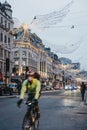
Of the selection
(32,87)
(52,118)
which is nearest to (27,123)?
(32,87)

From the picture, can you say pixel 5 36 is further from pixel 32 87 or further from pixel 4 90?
pixel 32 87

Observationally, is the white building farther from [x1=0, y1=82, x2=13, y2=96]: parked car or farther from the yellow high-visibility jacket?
the yellow high-visibility jacket

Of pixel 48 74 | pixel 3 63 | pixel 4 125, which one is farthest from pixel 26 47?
pixel 4 125

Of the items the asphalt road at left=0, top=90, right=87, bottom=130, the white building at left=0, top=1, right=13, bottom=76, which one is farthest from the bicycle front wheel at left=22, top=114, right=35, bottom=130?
the white building at left=0, top=1, right=13, bottom=76

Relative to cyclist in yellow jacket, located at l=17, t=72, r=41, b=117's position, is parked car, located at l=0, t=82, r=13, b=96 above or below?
above

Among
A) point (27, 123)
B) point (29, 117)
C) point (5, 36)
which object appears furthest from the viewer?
point (5, 36)

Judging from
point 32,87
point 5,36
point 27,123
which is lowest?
point 27,123

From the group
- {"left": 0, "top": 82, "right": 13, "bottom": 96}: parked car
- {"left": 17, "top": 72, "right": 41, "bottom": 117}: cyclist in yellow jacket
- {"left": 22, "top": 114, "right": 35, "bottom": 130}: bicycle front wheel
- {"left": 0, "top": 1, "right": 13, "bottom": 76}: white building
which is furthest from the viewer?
{"left": 0, "top": 1, "right": 13, "bottom": 76}: white building

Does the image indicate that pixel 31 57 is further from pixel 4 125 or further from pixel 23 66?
pixel 4 125

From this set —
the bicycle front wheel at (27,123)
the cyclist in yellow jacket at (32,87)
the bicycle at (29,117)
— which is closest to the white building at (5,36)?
the cyclist in yellow jacket at (32,87)

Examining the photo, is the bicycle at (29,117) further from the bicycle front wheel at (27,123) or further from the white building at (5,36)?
the white building at (5,36)

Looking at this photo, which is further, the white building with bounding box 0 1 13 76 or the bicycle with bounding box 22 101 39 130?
the white building with bounding box 0 1 13 76

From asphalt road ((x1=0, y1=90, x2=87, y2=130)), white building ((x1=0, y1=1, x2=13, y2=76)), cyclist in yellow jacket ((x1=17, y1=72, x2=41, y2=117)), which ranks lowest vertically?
asphalt road ((x1=0, y1=90, x2=87, y2=130))

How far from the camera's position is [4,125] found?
54.6ft
